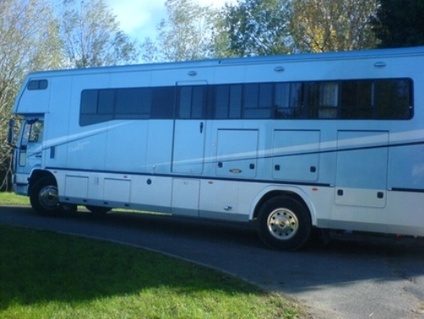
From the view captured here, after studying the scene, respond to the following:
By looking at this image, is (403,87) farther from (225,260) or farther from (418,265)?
(225,260)

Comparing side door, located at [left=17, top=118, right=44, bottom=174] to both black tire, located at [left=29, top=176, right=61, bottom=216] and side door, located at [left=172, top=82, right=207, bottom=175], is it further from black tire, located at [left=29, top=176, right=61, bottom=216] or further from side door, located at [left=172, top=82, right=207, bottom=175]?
side door, located at [left=172, top=82, right=207, bottom=175]

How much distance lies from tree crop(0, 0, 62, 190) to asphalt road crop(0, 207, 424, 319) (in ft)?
50.2

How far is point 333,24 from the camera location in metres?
27.0

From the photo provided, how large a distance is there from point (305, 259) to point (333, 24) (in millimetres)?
17789

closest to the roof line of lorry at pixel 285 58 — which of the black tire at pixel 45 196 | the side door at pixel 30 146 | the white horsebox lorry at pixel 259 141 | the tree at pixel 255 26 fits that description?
the white horsebox lorry at pixel 259 141

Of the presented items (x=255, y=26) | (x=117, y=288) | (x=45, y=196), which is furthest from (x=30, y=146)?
(x=255, y=26)

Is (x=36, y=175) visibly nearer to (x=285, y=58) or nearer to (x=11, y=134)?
(x=11, y=134)

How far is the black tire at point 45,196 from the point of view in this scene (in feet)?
51.1

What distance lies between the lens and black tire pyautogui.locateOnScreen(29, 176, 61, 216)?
15.6 meters

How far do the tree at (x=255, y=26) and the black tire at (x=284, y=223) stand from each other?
76.7ft

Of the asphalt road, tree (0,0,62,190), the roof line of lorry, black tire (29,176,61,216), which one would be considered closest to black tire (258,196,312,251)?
the asphalt road

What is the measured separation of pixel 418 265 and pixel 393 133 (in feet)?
7.41

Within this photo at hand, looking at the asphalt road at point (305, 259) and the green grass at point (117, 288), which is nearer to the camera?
the green grass at point (117, 288)

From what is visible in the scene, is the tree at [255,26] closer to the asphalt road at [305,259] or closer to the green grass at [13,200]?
the green grass at [13,200]
